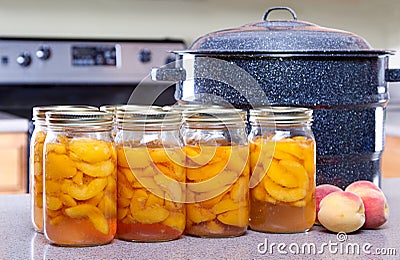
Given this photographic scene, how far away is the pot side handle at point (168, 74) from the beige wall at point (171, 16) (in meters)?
1.93

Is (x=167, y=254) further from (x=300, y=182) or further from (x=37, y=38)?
(x=37, y=38)

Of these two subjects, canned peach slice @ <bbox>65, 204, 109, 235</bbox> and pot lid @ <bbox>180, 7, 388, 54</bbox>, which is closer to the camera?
canned peach slice @ <bbox>65, 204, 109, 235</bbox>

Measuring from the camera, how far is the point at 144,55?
2.88m

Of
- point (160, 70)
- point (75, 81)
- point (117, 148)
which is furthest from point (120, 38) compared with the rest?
point (117, 148)

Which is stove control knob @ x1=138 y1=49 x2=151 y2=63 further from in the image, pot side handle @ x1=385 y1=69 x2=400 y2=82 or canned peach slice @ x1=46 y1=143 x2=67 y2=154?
canned peach slice @ x1=46 y1=143 x2=67 y2=154

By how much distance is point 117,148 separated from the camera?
84cm

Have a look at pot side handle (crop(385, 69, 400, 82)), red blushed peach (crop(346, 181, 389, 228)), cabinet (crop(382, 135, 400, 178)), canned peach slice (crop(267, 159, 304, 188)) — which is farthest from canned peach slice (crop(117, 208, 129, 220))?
cabinet (crop(382, 135, 400, 178))

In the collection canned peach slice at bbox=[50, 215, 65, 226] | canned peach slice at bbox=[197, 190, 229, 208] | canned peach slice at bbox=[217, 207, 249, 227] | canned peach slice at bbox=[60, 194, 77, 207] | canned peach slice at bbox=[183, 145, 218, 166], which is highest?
canned peach slice at bbox=[183, 145, 218, 166]

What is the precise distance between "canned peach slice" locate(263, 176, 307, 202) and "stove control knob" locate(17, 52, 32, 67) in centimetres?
210

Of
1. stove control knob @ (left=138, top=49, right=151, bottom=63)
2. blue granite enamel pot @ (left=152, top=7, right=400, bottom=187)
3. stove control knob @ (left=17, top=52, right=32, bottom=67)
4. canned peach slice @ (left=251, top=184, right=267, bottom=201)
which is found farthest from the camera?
stove control knob @ (left=138, top=49, right=151, bottom=63)

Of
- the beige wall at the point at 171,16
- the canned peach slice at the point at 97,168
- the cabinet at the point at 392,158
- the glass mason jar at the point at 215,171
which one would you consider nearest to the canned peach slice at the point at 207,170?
the glass mason jar at the point at 215,171

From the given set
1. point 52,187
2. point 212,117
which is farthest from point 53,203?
point 212,117

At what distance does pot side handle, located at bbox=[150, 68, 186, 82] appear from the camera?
100 cm

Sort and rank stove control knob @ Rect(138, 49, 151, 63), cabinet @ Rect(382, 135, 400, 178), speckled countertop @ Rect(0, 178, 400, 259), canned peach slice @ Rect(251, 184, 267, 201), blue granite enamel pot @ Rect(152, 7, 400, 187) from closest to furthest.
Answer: speckled countertop @ Rect(0, 178, 400, 259) < canned peach slice @ Rect(251, 184, 267, 201) < blue granite enamel pot @ Rect(152, 7, 400, 187) < cabinet @ Rect(382, 135, 400, 178) < stove control knob @ Rect(138, 49, 151, 63)
